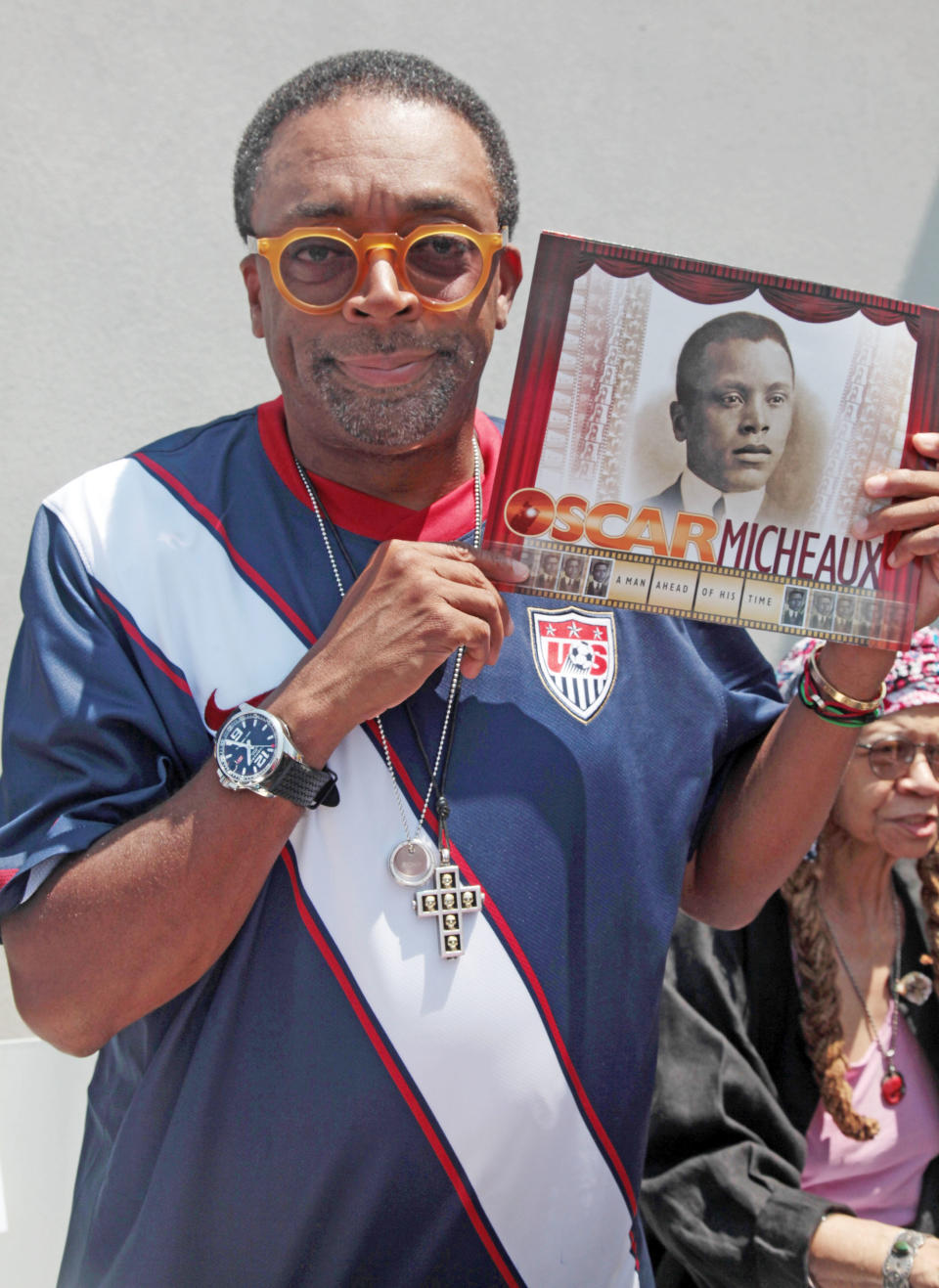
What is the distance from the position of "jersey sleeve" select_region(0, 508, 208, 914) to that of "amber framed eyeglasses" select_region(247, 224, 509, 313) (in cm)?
43

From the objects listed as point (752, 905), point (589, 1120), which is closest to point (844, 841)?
point (752, 905)

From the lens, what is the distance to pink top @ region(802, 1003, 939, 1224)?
2518mm

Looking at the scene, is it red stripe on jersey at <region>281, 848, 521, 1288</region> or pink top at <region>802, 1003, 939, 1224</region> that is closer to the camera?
red stripe on jersey at <region>281, 848, 521, 1288</region>

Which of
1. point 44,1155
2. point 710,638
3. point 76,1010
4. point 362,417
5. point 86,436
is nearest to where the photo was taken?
point 76,1010

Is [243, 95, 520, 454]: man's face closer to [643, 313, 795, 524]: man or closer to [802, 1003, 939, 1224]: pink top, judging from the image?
[643, 313, 795, 524]: man

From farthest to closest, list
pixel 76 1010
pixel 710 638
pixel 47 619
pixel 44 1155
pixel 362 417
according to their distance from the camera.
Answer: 1. pixel 44 1155
2. pixel 710 638
3. pixel 362 417
4. pixel 47 619
5. pixel 76 1010

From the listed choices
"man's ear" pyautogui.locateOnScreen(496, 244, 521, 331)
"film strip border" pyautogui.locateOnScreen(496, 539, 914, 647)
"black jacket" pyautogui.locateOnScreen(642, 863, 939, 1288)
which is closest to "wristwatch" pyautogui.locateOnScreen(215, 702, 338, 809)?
"film strip border" pyautogui.locateOnScreen(496, 539, 914, 647)

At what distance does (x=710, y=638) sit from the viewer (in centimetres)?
183

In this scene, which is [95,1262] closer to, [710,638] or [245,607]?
[245,607]

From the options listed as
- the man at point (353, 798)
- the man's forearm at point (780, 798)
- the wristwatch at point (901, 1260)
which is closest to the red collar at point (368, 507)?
the man at point (353, 798)

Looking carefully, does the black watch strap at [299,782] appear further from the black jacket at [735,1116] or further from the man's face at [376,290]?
the black jacket at [735,1116]

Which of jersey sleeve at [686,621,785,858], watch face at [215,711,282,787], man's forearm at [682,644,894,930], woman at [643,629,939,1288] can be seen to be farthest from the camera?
woman at [643,629,939,1288]

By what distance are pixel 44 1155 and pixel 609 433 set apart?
2030 millimetres

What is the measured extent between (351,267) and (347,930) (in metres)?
0.81
